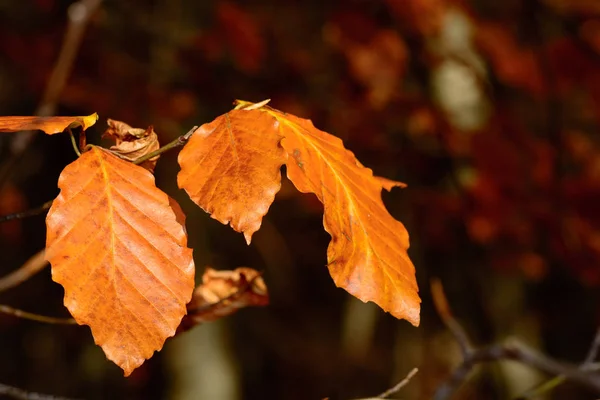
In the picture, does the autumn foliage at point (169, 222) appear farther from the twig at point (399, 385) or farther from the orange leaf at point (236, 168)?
the twig at point (399, 385)

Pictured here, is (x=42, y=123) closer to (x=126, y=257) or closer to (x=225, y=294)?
(x=126, y=257)

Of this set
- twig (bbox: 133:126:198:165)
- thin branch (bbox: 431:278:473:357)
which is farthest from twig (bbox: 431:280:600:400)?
twig (bbox: 133:126:198:165)

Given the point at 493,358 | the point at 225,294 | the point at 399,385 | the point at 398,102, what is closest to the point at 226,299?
the point at 225,294

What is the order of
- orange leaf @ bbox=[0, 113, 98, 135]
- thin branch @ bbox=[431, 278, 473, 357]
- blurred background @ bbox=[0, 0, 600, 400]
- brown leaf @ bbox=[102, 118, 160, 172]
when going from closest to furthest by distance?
orange leaf @ bbox=[0, 113, 98, 135] < brown leaf @ bbox=[102, 118, 160, 172] < thin branch @ bbox=[431, 278, 473, 357] < blurred background @ bbox=[0, 0, 600, 400]

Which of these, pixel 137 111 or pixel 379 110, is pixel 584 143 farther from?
pixel 137 111

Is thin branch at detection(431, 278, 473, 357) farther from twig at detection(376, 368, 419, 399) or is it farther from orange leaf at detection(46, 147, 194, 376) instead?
orange leaf at detection(46, 147, 194, 376)

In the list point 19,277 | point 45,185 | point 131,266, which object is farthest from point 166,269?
point 45,185
